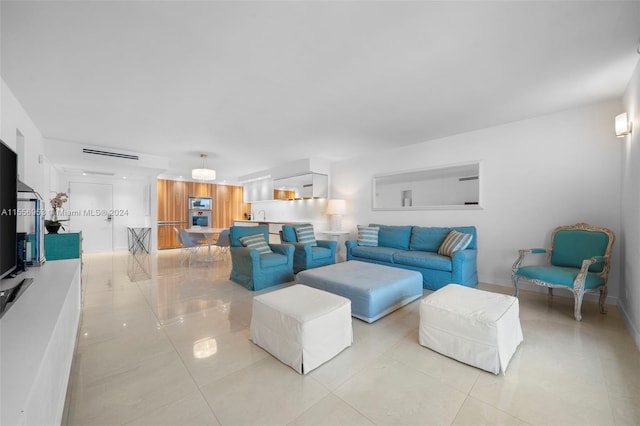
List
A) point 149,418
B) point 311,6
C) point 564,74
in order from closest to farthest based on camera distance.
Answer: point 149,418 < point 311,6 < point 564,74

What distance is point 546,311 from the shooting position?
2.97 meters

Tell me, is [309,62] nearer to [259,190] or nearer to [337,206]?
[337,206]

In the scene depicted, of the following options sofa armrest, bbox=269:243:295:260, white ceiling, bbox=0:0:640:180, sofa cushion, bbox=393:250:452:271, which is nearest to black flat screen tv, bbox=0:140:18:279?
white ceiling, bbox=0:0:640:180

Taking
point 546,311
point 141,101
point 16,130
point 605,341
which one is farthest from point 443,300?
point 16,130

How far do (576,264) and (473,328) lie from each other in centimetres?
237

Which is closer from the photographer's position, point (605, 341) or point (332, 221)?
point (605, 341)

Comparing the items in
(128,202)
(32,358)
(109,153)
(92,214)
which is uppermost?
(109,153)

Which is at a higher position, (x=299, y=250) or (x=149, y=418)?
(x=299, y=250)

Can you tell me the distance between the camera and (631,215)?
2617mm

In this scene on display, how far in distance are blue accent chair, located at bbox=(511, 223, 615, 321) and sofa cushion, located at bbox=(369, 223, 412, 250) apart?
5.59 feet

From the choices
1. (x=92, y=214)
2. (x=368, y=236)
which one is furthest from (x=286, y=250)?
(x=92, y=214)

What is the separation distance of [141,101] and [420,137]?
4.22 meters

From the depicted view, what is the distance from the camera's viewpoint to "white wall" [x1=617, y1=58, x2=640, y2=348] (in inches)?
92.6

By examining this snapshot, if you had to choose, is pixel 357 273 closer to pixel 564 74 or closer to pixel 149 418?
pixel 149 418
